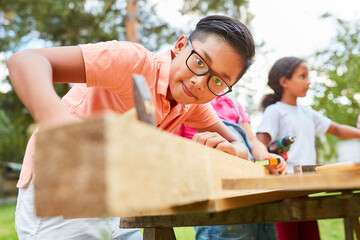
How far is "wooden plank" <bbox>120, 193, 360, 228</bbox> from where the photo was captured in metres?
1.40

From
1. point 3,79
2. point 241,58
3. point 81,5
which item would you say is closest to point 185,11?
point 81,5

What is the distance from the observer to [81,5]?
11.2 metres

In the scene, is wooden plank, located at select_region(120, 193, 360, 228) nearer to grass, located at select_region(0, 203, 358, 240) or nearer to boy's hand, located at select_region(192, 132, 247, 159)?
boy's hand, located at select_region(192, 132, 247, 159)

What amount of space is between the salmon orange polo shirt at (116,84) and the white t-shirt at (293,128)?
1.87 metres

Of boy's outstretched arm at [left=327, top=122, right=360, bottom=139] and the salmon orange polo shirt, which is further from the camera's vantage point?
boy's outstretched arm at [left=327, top=122, right=360, bottom=139]

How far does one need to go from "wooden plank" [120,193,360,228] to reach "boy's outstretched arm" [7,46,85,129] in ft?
2.24

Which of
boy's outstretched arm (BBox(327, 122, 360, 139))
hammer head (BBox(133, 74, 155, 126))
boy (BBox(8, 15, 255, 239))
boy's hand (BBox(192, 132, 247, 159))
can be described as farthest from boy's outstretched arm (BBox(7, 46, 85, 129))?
boy's outstretched arm (BBox(327, 122, 360, 139))

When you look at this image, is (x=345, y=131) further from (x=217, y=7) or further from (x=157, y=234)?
(x=217, y=7)

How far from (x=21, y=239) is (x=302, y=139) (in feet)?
9.63

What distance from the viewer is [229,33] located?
1757mm

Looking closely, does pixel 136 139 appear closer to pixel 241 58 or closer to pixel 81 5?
pixel 241 58

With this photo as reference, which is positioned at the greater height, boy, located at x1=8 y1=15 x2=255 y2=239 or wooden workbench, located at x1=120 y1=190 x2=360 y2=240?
boy, located at x1=8 y1=15 x2=255 y2=239

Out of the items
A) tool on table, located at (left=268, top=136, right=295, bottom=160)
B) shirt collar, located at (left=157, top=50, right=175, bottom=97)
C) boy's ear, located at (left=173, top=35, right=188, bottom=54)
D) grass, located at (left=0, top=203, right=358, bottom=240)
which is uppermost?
boy's ear, located at (left=173, top=35, right=188, bottom=54)

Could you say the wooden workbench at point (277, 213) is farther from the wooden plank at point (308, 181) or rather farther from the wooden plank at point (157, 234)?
the wooden plank at point (308, 181)
